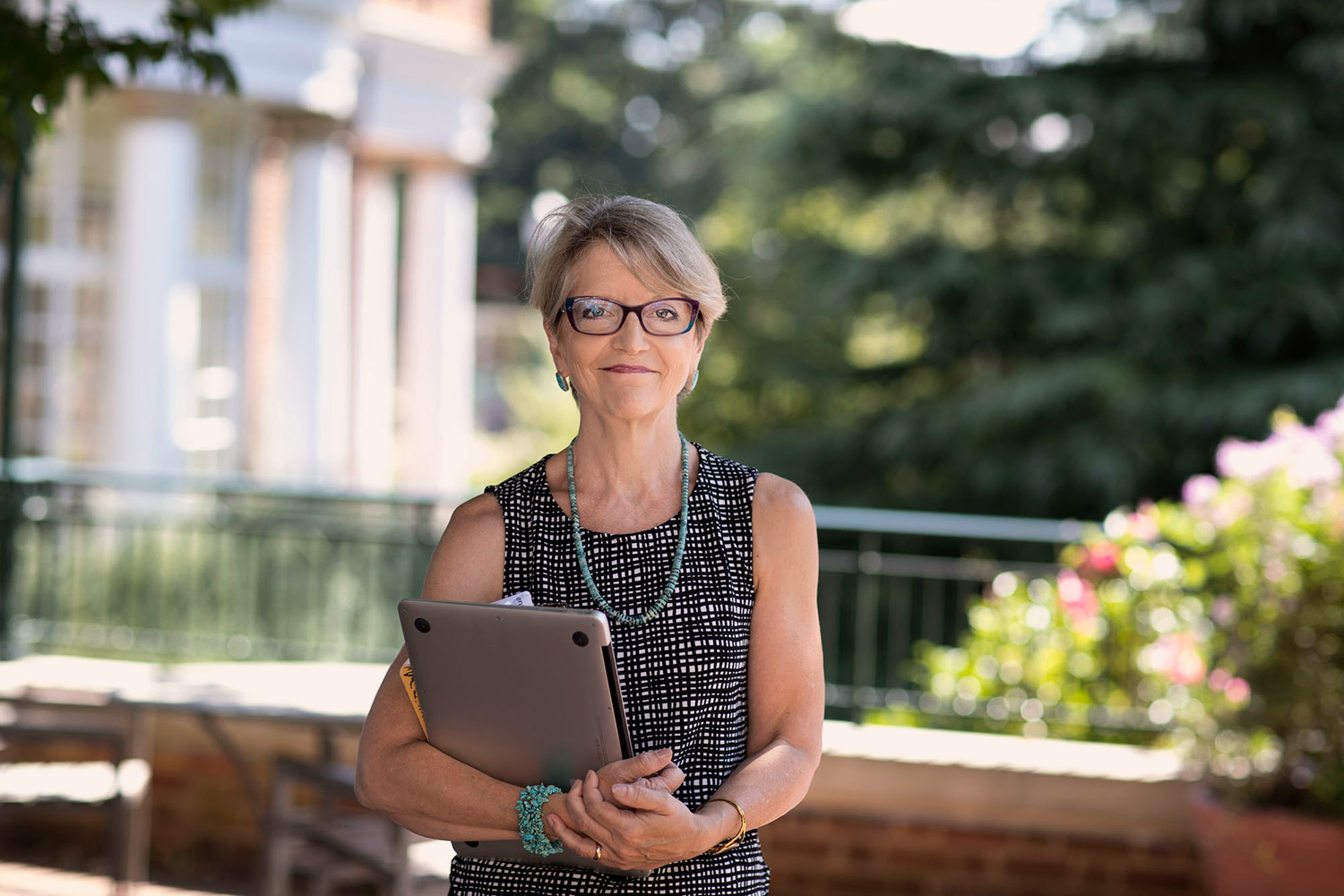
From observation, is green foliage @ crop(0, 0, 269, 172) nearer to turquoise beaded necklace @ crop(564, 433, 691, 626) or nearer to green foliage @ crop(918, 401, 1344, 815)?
turquoise beaded necklace @ crop(564, 433, 691, 626)

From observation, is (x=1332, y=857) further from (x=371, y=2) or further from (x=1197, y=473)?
(x=371, y=2)

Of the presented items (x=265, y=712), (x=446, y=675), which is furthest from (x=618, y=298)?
(x=265, y=712)

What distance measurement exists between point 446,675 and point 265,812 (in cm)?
279

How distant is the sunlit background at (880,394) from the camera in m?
4.81

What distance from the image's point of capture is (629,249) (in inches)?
75.2

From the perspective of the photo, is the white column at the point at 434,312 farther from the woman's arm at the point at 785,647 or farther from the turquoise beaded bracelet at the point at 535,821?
the turquoise beaded bracelet at the point at 535,821

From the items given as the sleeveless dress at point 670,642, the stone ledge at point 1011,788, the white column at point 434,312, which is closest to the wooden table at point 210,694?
the stone ledge at point 1011,788

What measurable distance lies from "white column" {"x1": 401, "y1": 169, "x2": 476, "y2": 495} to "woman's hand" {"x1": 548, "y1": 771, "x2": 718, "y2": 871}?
35.4 feet

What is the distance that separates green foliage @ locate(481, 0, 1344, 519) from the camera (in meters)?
9.61

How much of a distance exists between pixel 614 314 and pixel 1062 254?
30.4 feet

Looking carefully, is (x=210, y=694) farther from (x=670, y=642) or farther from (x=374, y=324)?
(x=374, y=324)

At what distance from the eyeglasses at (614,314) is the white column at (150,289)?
25.1 feet

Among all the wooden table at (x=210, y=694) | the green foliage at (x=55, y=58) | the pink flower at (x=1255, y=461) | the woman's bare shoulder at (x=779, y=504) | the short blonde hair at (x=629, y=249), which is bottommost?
the wooden table at (x=210, y=694)

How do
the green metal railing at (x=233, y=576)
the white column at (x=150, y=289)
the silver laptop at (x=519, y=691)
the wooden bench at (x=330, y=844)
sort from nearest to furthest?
the silver laptop at (x=519, y=691), the wooden bench at (x=330, y=844), the green metal railing at (x=233, y=576), the white column at (x=150, y=289)
